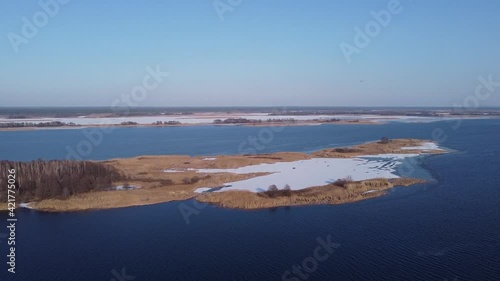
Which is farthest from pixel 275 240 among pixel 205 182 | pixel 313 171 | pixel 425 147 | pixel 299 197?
pixel 425 147

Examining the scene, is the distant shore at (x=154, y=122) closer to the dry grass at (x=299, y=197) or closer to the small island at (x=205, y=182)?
the small island at (x=205, y=182)

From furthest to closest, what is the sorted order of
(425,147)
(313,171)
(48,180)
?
(425,147)
(313,171)
(48,180)

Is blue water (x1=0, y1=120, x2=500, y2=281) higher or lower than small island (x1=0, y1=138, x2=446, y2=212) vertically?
lower

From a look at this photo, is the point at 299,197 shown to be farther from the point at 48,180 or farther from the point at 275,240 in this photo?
the point at 48,180

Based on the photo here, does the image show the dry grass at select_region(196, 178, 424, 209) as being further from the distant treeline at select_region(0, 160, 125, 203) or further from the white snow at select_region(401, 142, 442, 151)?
the white snow at select_region(401, 142, 442, 151)

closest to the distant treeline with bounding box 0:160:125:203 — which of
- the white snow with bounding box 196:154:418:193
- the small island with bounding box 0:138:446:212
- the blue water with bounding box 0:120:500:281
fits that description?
the small island with bounding box 0:138:446:212

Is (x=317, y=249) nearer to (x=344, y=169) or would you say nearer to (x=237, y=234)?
(x=237, y=234)

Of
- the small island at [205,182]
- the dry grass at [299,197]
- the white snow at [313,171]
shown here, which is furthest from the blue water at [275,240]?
the white snow at [313,171]
